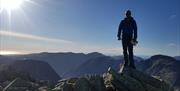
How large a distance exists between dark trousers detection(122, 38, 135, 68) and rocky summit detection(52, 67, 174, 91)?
0.84 m

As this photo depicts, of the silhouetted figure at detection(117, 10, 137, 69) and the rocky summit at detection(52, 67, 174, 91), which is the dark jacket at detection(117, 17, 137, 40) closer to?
the silhouetted figure at detection(117, 10, 137, 69)

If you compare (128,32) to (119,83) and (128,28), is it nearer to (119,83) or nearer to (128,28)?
(128,28)

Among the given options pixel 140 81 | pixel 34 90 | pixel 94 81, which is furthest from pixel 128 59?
pixel 34 90

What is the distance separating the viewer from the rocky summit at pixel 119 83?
25.0 meters

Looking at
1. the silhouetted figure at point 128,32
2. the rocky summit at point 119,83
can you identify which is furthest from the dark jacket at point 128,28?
the rocky summit at point 119,83

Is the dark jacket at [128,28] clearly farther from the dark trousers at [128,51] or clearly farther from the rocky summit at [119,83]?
the rocky summit at [119,83]

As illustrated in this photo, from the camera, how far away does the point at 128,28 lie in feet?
88.3

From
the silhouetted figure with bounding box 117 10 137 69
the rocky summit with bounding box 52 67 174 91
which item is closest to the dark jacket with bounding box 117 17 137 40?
the silhouetted figure with bounding box 117 10 137 69

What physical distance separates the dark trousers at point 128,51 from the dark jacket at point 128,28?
411mm

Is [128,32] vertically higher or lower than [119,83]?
higher

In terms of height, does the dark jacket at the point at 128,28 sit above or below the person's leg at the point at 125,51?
above

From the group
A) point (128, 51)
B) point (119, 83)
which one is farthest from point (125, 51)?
point (119, 83)

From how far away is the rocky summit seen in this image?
25.0 meters

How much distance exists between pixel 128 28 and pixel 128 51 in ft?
7.50
